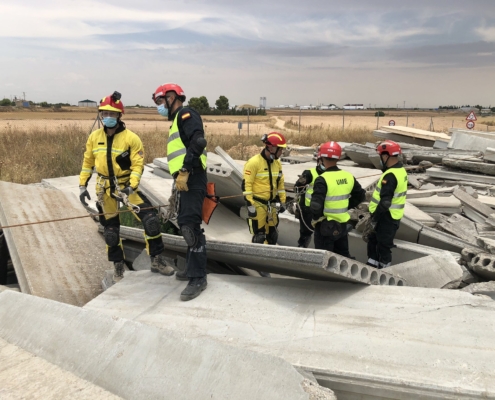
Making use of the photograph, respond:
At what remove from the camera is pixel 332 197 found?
4.54 meters

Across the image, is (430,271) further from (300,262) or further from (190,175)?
(190,175)

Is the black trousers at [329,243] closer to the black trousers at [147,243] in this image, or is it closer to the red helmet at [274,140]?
the red helmet at [274,140]

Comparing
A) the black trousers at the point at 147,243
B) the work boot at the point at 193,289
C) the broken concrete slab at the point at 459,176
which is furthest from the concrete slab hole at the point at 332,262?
the broken concrete slab at the point at 459,176

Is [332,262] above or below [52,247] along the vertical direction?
above

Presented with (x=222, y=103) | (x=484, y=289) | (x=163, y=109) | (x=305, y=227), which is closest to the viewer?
(x=484, y=289)

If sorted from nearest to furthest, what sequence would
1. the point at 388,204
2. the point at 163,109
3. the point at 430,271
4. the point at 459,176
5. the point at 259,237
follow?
the point at 163,109 < the point at 430,271 < the point at 388,204 < the point at 259,237 < the point at 459,176

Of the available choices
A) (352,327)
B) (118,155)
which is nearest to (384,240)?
(352,327)

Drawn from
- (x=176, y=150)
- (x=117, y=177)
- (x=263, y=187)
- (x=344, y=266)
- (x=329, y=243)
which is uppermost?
(x=176, y=150)

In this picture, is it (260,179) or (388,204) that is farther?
(260,179)

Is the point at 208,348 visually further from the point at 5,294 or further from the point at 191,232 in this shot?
the point at 5,294

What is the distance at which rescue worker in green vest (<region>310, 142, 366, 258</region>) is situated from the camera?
4500 mm

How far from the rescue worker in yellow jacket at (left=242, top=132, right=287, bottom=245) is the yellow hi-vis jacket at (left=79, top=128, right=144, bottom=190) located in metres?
1.50

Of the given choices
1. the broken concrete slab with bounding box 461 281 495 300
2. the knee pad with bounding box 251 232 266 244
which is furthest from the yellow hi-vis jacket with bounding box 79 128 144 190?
the broken concrete slab with bounding box 461 281 495 300

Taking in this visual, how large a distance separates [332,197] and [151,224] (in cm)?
194
